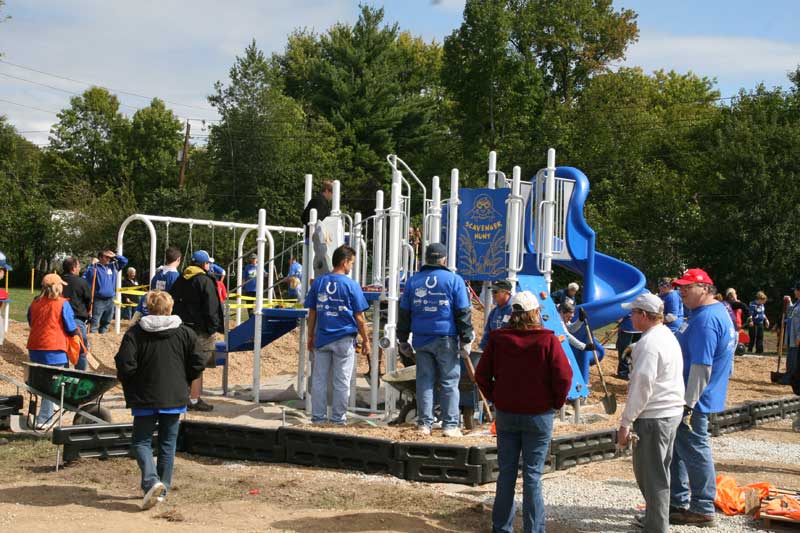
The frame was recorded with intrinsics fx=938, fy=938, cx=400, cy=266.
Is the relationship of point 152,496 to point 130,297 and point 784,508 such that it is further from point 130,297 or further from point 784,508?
point 130,297

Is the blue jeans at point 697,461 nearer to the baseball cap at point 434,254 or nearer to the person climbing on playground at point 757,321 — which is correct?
the baseball cap at point 434,254

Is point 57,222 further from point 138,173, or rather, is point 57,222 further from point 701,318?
point 701,318

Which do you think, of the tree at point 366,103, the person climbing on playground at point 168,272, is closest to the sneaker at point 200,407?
the person climbing on playground at point 168,272

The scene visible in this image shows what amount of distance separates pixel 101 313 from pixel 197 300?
793 centimetres

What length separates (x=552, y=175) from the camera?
41.0 feet

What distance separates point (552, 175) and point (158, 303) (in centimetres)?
689

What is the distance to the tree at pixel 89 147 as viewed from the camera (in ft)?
206

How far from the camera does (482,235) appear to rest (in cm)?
1178

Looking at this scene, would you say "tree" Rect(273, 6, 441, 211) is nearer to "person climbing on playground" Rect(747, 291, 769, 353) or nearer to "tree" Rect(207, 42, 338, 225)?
"tree" Rect(207, 42, 338, 225)

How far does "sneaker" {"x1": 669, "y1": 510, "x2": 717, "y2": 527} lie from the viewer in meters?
6.71

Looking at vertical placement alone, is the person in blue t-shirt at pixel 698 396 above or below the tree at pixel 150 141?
below

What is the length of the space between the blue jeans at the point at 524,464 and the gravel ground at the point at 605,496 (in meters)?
0.96

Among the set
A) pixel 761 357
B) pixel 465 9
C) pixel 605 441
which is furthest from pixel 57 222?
pixel 605 441

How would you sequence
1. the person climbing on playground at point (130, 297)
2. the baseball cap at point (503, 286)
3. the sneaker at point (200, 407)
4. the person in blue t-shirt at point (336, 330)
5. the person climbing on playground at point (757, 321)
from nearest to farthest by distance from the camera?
the person in blue t-shirt at point (336, 330) < the baseball cap at point (503, 286) < the sneaker at point (200, 407) < the person climbing on playground at point (130, 297) < the person climbing on playground at point (757, 321)
